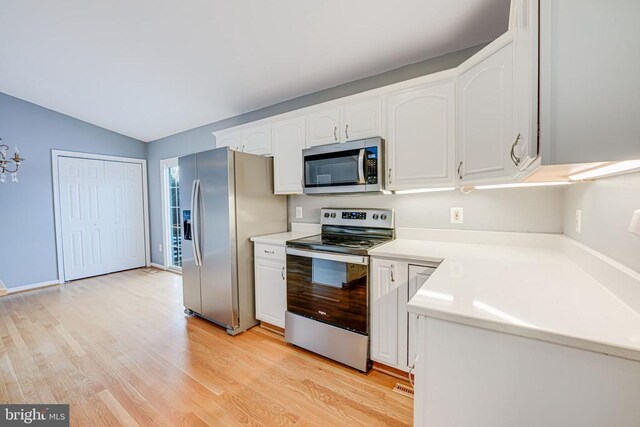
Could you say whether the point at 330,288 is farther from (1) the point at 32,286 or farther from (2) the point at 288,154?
(1) the point at 32,286

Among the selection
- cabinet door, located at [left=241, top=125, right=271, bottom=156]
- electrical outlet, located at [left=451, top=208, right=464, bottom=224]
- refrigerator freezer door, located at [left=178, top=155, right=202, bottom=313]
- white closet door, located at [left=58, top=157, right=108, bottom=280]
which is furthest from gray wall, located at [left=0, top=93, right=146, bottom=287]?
electrical outlet, located at [left=451, top=208, right=464, bottom=224]

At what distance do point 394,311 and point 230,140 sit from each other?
260 centimetres

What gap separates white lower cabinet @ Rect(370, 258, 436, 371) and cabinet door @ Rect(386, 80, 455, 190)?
2.08ft

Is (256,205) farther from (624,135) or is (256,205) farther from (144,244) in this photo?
(144,244)

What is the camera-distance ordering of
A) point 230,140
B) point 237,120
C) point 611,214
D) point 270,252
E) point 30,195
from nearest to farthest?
1. point 611,214
2. point 270,252
3. point 230,140
4. point 237,120
5. point 30,195

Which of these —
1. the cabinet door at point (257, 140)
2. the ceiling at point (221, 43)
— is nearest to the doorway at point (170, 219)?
the ceiling at point (221, 43)

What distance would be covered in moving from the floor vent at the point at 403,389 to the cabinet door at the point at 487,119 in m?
1.41

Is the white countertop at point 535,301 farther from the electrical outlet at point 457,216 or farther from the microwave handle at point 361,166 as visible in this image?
the microwave handle at point 361,166

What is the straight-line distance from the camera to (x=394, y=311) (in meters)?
1.79

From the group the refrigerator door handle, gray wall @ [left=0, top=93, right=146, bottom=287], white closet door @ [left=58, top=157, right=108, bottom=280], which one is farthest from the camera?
white closet door @ [left=58, top=157, right=108, bottom=280]

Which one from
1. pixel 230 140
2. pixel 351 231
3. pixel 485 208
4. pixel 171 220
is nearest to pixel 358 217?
pixel 351 231

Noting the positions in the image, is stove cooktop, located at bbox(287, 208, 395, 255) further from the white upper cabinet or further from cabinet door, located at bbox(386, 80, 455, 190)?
the white upper cabinet

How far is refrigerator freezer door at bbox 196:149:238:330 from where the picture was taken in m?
2.48

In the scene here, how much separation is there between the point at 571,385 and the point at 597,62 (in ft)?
2.80
